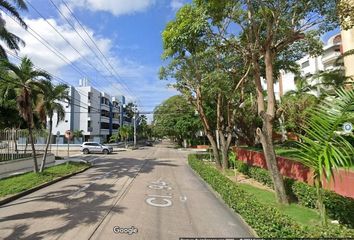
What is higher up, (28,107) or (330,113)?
(28,107)

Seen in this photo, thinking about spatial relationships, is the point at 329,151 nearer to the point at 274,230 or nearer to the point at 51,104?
the point at 274,230

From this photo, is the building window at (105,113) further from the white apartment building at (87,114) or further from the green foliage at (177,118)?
the green foliage at (177,118)

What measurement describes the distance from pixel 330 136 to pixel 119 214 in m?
6.66

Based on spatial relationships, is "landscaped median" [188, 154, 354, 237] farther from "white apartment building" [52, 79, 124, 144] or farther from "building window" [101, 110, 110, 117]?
"building window" [101, 110, 110, 117]

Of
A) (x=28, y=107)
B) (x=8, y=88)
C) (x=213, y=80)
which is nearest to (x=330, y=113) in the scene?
(x=213, y=80)

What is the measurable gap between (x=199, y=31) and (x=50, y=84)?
12.5 metres

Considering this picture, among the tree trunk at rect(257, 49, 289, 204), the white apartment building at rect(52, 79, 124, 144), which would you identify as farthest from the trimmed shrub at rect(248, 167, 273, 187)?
the white apartment building at rect(52, 79, 124, 144)

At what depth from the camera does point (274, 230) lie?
6.83m

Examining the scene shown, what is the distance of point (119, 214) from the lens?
9883mm

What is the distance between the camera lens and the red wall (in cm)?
949

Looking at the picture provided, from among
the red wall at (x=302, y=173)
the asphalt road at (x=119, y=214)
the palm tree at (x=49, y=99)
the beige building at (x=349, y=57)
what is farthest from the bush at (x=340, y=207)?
the beige building at (x=349, y=57)

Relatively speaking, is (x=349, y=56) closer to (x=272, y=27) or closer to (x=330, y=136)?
(x=272, y=27)

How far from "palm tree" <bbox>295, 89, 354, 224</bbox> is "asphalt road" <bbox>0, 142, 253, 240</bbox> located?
3196mm

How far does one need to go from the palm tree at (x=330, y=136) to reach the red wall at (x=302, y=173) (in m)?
0.88
